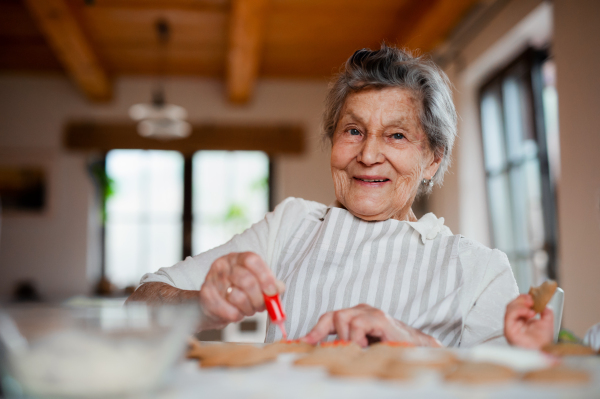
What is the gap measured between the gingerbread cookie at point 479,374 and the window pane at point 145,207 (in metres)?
5.19

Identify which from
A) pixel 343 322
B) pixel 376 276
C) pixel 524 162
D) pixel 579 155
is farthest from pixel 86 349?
pixel 524 162

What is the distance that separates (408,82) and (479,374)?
835mm

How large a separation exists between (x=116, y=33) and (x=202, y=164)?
5.45ft

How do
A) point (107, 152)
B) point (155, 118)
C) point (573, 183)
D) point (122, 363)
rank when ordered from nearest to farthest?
point (122, 363) < point (573, 183) < point (155, 118) < point (107, 152)

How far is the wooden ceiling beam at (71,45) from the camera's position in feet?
11.5

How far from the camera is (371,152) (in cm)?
112

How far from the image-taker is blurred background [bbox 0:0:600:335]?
280cm

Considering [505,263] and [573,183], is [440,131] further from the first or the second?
[573,183]

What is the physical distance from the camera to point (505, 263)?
101 cm

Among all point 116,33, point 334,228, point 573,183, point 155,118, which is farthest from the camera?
point 116,33

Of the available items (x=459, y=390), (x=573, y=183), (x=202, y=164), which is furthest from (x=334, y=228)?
(x=202, y=164)

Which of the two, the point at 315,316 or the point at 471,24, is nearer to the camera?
the point at 315,316

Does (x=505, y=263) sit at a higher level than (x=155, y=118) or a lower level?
lower

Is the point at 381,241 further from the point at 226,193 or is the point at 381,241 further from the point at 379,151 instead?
the point at 226,193
